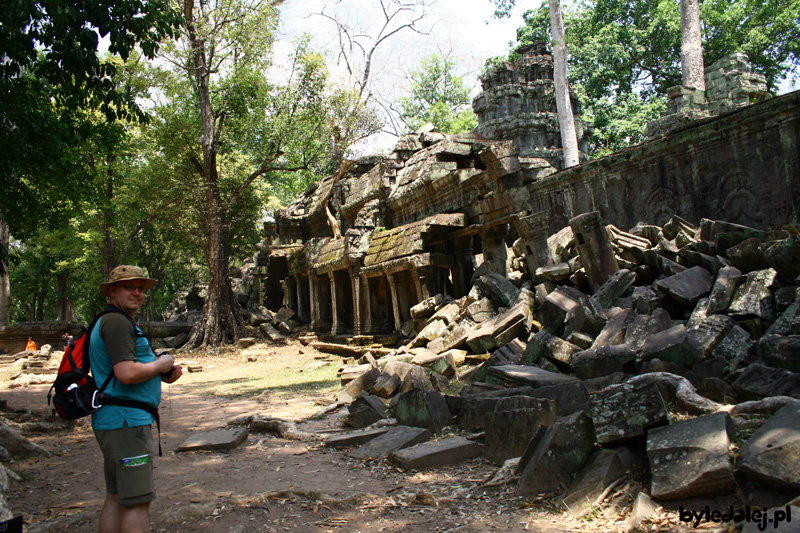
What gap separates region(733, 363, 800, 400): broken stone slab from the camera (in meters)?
3.97

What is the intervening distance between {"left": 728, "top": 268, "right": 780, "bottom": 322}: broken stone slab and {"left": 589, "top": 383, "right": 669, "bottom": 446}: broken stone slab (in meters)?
2.91

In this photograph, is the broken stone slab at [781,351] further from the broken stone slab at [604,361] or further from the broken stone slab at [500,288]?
the broken stone slab at [500,288]

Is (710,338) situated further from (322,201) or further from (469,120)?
(469,120)

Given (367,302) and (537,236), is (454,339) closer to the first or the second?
(537,236)

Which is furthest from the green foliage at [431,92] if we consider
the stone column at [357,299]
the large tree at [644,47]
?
the stone column at [357,299]

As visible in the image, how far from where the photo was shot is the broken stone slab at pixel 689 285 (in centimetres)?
627

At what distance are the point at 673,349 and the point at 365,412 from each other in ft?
10.6

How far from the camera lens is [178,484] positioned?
4191 millimetres

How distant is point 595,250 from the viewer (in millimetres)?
8305

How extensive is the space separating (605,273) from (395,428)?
4653mm

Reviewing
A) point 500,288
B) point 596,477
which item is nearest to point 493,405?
point 596,477

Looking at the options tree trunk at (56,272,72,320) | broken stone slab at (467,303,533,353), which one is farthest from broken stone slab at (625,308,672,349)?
tree trunk at (56,272,72,320)

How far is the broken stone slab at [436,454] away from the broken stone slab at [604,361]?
5.58 ft

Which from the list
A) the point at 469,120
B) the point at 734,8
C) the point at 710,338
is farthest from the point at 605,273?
the point at 469,120
